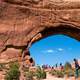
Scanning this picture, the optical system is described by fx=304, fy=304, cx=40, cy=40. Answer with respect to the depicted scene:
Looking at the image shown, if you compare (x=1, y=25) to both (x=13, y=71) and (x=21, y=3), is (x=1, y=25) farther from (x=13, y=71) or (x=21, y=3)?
(x=13, y=71)

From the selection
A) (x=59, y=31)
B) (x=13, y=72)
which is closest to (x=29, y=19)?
(x=59, y=31)

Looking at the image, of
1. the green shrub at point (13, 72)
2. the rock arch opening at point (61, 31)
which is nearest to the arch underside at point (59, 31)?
the rock arch opening at point (61, 31)

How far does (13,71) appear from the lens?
1714 cm

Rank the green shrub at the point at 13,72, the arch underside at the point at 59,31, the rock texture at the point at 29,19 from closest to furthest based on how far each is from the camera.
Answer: the green shrub at the point at 13,72 → the rock texture at the point at 29,19 → the arch underside at the point at 59,31

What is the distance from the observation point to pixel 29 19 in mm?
16609

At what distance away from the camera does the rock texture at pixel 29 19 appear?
16.4 meters

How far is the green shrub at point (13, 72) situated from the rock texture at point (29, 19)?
74cm

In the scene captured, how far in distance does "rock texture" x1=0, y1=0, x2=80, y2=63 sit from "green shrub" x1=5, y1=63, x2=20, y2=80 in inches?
29.2

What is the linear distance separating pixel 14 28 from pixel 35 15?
4.43ft

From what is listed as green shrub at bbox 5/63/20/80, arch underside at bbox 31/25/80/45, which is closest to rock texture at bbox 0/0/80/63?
arch underside at bbox 31/25/80/45

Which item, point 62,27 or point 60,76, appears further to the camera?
point 60,76

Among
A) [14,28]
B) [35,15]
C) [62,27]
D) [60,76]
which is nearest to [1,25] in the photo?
[14,28]

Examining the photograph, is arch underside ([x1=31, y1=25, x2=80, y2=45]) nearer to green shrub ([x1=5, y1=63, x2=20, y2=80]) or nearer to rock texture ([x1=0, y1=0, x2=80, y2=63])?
rock texture ([x1=0, y1=0, x2=80, y2=63])

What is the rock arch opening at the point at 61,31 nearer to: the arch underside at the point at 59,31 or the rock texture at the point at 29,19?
the arch underside at the point at 59,31
